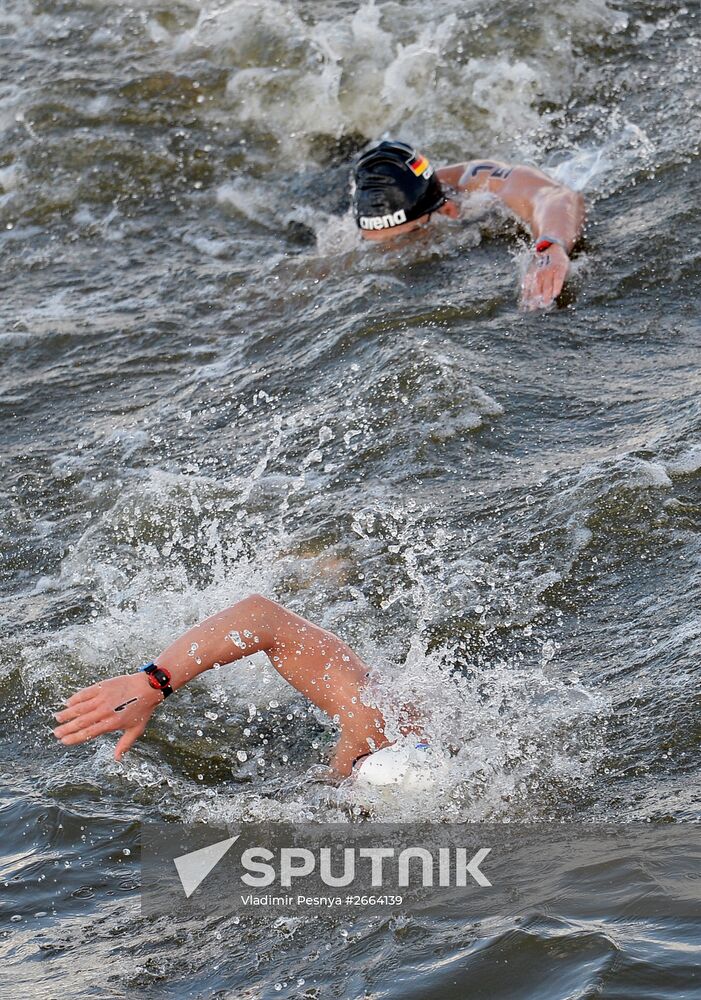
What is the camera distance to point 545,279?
7.21 metres

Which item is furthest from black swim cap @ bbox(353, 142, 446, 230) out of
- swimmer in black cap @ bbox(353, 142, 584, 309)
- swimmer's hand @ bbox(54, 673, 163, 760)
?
swimmer's hand @ bbox(54, 673, 163, 760)

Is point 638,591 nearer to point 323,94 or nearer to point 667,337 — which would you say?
point 667,337

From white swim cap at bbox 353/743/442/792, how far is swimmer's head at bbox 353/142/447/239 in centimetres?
448

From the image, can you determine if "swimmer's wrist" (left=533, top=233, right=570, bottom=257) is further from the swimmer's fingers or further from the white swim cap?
the swimmer's fingers

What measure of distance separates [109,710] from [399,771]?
917 mm

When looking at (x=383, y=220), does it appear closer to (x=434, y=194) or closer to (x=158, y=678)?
(x=434, y=194)

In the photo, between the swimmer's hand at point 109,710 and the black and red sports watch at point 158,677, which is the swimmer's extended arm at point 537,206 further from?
the swimmer's hand at point 109,710

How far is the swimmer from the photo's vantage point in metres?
3.93

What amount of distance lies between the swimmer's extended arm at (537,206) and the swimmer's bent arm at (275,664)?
3.28 meters

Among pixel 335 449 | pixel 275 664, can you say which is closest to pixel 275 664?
pixel 275 664

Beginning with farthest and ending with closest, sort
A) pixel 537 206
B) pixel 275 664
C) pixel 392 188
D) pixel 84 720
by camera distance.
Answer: pixel 392 188 → pixel 537 206 → pixel 275 664 → pixel 84 720

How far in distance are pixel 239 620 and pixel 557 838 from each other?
47.1 inches

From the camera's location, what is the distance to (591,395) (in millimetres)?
6496

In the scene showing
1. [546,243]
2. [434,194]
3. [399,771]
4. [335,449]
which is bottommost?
[399,771]
